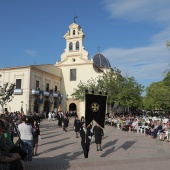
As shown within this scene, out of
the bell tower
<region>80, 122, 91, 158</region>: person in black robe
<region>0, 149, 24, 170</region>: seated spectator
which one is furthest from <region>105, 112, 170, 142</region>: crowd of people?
the bell tower

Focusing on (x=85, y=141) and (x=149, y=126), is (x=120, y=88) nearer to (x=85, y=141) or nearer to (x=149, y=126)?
(x=149, y=126)

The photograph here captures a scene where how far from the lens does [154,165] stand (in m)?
7.72

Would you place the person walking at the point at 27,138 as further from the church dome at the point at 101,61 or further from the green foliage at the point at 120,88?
the church dome at the point at 101,61

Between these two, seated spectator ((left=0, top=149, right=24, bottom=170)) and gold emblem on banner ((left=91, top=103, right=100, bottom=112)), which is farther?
gold emblem on banner ((left=91, top=103, right=100, bottom=112))

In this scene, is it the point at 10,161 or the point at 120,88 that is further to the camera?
the point at 120,88

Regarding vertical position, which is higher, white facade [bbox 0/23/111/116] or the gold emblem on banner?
white facade [bbox 0/23/111/116]

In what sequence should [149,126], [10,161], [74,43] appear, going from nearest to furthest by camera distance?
[10,161] → [149,126] → [74,43]

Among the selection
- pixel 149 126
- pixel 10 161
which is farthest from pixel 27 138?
pixel 149 126

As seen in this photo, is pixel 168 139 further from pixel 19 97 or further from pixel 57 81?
pixel 57 81

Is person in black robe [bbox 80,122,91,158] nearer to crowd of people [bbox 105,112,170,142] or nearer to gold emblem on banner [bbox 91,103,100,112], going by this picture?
gold emblem on banner [bbox 91,103,100,112]

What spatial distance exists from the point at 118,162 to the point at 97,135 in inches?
137

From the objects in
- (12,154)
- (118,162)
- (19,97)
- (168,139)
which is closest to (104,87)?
(19,97)

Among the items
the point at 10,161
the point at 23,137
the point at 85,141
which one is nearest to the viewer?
the point at 10,161

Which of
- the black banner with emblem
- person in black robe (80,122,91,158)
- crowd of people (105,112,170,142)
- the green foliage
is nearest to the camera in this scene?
person in black robe (80,122,91,158)
